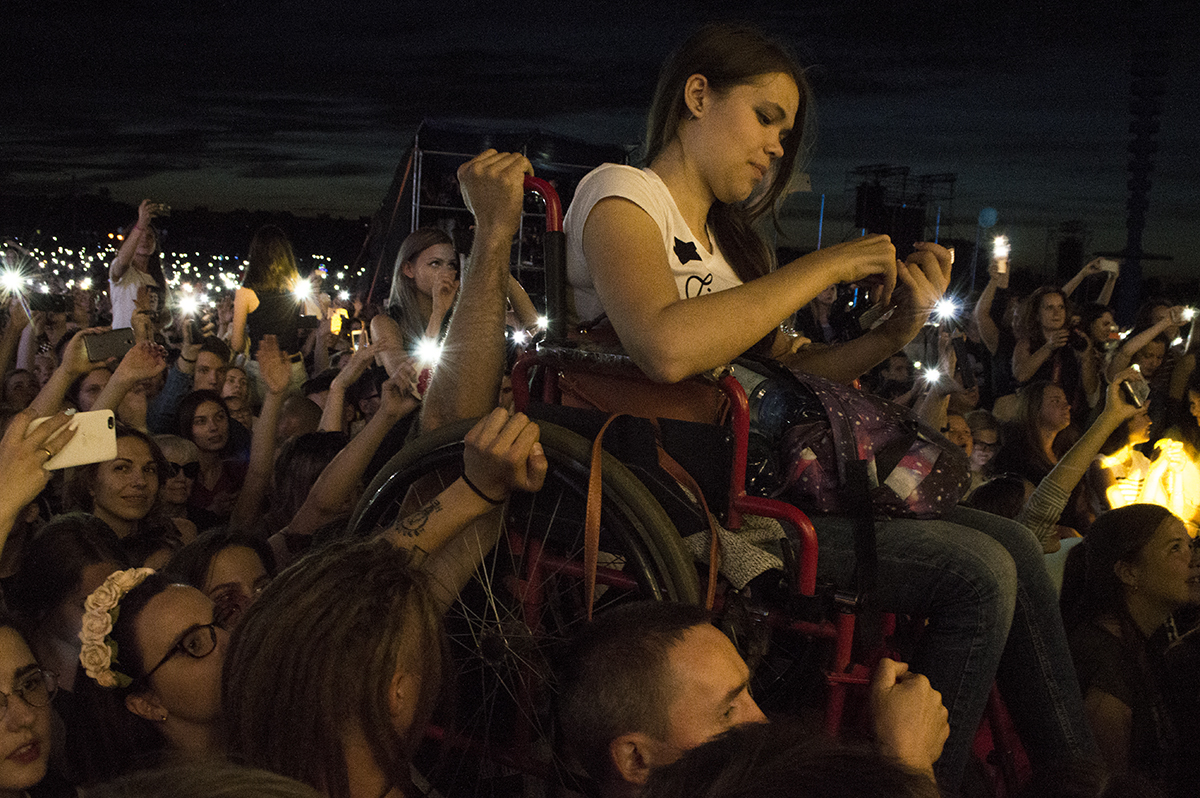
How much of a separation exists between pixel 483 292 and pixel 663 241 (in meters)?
0.50

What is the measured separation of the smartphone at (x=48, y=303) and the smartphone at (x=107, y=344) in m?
5.68

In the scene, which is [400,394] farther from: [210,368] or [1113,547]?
[210,368]

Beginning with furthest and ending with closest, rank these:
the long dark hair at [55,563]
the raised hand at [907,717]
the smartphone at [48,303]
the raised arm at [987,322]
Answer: the smartphone at [48,303] → the raised arm at [987,322] → the long dark hair at [55,563] → the raised hand at [907,717]

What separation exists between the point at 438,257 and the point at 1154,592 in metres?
3.36

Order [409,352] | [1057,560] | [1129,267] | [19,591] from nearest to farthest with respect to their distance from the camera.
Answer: [19,591] < [1057,560] < [409,352] < [1129,267]

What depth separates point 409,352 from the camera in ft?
15.6

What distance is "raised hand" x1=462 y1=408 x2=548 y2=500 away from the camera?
208 centimetres

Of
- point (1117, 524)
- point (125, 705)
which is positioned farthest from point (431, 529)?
point (1117, 524)

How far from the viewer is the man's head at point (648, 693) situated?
69.1 inches

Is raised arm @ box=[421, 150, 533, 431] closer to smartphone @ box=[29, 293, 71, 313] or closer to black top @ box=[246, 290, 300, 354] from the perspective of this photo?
black top @ box=[246, 290, 300, 354]

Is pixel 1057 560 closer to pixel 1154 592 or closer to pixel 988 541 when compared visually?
pixel 1154 592

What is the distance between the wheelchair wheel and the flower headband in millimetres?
557

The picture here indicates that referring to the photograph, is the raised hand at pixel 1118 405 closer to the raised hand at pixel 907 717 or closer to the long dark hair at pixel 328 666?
the raised hand at pixel 907 717

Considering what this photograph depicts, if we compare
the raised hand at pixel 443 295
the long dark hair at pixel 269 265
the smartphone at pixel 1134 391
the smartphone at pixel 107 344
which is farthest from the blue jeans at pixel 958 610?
the long dark hair at pixel 269 265
